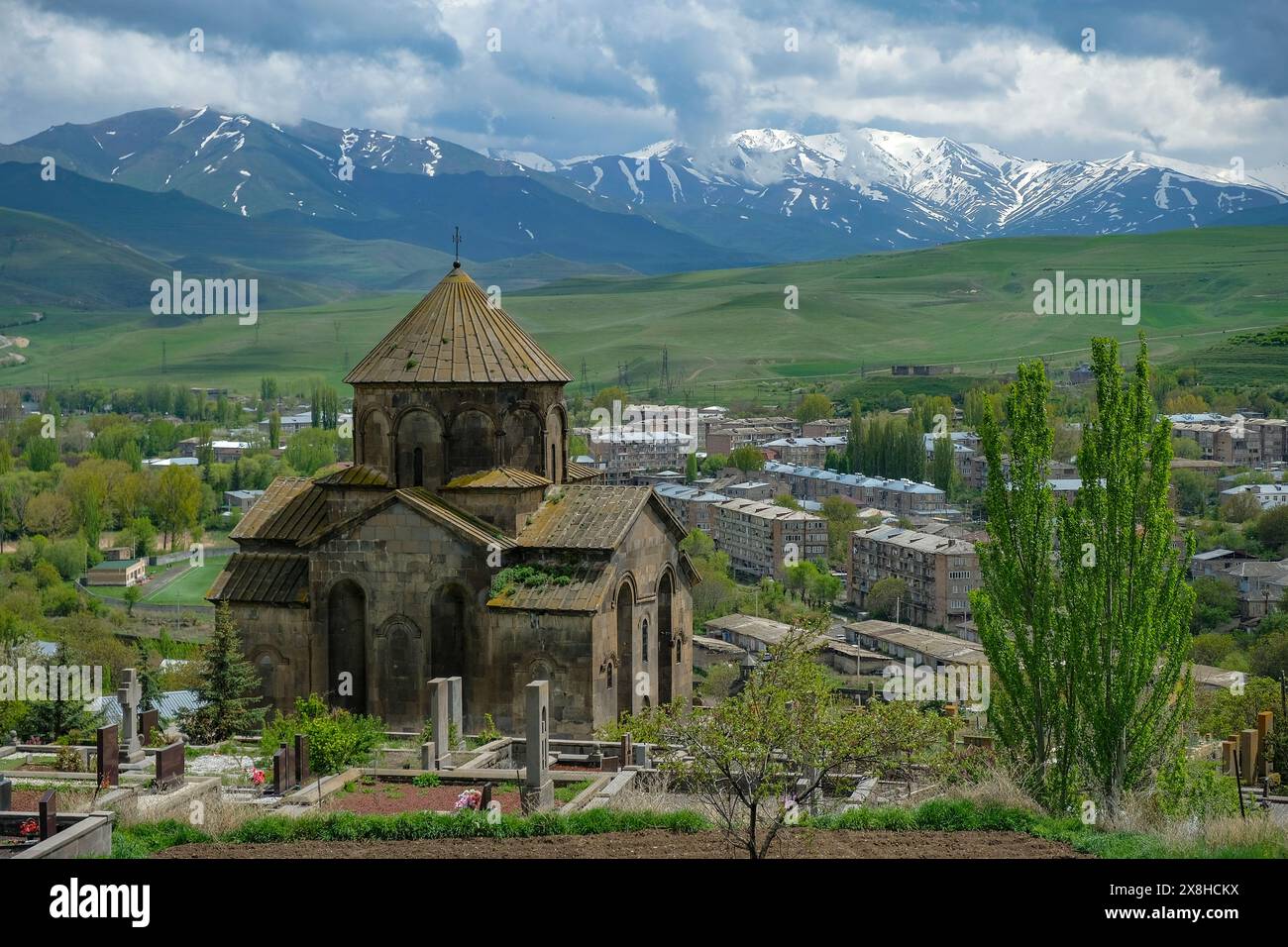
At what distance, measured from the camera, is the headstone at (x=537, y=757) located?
1697cm

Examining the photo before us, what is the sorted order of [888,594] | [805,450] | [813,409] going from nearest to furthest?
[888,594] < [805,450] < [813,409]

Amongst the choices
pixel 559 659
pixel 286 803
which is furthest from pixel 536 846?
pixel 559 659

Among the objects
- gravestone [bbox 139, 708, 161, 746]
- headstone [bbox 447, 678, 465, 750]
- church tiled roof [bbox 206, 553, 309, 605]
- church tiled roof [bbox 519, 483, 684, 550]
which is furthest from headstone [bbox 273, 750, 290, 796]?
church tiled roof [bbox 519, 483, 684, 550]

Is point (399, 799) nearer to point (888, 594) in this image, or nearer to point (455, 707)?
point (455, 707)

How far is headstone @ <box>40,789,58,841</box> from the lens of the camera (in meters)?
14.3

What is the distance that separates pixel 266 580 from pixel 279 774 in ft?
19.7

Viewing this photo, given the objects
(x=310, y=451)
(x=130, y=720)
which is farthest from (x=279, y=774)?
(x=310, y=451)

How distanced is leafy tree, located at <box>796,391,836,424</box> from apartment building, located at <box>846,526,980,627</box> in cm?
5784

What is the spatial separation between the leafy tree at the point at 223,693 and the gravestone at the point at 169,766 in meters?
3.75

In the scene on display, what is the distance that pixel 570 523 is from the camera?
2295cm

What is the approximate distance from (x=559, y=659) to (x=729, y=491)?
244ft

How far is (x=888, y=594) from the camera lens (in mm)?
72312

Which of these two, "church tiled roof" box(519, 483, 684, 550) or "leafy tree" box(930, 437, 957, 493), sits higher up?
"church tiled roof" box(519, 483, 684, 550)

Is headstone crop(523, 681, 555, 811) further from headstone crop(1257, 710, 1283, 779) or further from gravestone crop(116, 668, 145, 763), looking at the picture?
headstone crop(1257, 710, 1283, 779)
